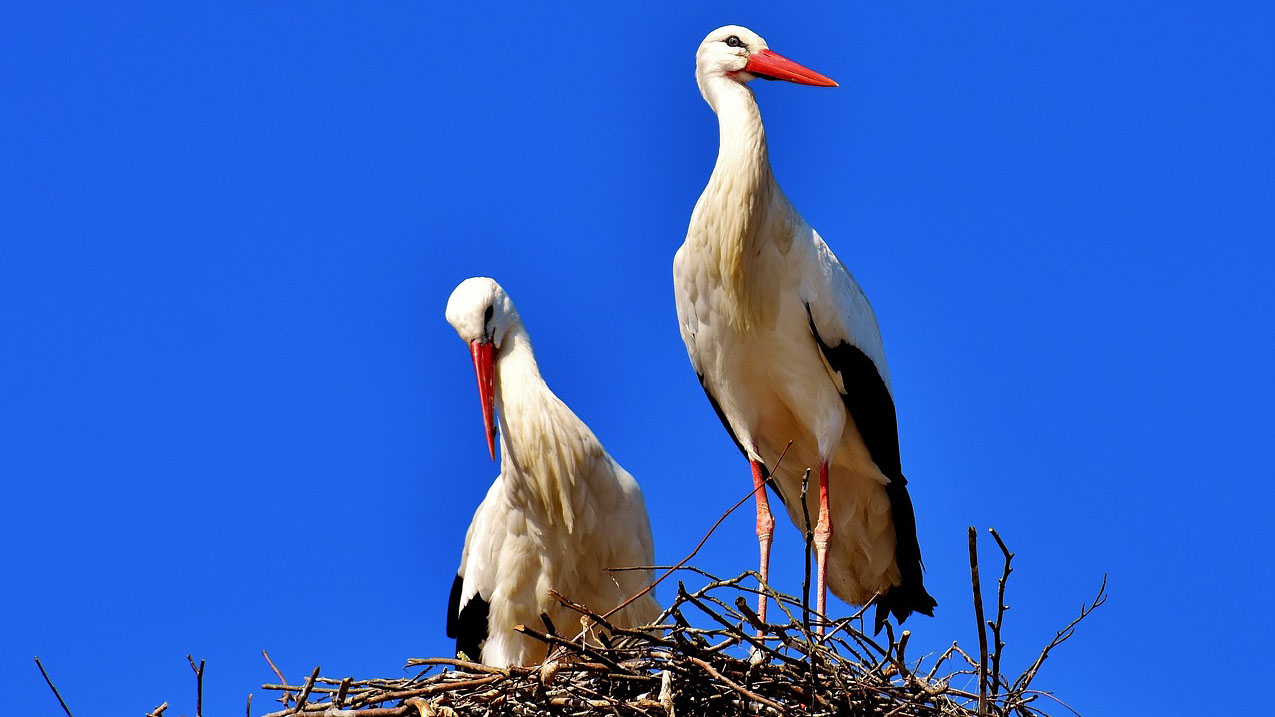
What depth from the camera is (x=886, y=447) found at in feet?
18.3

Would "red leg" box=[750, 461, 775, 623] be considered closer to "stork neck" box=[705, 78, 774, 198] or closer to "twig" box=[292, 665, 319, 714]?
"stork neck" box=[705, 78, 774, 198]

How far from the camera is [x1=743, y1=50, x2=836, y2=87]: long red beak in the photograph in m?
5.46

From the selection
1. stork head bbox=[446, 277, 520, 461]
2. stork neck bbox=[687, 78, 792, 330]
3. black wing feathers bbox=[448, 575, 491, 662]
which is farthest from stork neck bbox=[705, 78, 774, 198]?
black wing feathers bbox=[448, 575, 491, 662]

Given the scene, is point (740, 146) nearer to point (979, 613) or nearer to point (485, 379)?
point (485, 379)

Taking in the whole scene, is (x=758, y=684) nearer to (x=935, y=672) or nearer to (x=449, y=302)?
(x=935, y=672)

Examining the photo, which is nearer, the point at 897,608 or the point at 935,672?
the point at 935,672

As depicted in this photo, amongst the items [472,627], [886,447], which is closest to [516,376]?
[472,627]

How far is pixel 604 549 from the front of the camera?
5.48 m

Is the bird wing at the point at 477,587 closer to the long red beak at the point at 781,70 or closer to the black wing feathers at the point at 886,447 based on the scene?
the black wing feathers at the point at 886,447

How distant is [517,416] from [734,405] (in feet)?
2.18

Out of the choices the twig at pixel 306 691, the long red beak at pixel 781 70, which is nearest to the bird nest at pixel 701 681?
the twig at pixel 306 691

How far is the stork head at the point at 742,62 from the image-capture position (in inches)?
215

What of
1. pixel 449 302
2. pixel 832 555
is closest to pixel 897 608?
pixel 832 555

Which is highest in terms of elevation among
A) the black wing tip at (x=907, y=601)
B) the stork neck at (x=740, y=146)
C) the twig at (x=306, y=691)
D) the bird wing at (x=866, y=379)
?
the stork neck at (x=740, y=146)
